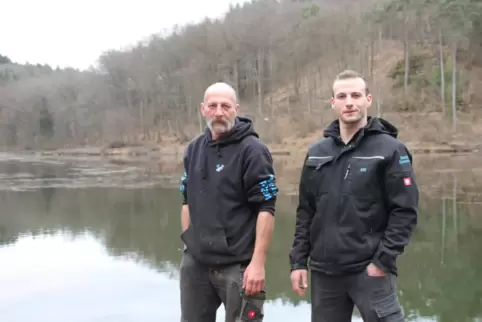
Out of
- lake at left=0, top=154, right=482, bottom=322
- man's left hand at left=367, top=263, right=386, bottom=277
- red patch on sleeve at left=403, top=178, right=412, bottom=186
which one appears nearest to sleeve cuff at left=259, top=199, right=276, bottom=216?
man's left hand at left=367, top=263, right=386, bottom=277

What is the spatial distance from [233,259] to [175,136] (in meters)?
52.3

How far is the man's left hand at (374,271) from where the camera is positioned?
2957mm

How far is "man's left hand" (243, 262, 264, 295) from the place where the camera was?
126 inches

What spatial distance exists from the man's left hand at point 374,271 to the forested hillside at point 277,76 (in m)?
30.2

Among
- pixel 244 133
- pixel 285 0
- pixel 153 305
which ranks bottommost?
pixel 153 305

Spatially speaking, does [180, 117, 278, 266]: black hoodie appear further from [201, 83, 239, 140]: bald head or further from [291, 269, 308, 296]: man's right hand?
[291, 269, 308, 296]: man's right hand

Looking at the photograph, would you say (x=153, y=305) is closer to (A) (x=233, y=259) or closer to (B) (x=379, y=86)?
(A) (x=233, y=259)

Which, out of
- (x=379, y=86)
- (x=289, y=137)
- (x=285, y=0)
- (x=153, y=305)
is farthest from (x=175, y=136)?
(x=153, y=305)

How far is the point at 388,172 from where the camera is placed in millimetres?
2959

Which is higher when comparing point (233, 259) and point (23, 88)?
point (23, 88)

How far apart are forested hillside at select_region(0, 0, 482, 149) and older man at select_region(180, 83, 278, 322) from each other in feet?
98.5

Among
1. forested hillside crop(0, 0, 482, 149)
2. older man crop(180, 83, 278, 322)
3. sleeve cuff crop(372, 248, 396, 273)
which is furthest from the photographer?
forested hillside crop(0, 0, 482, 149)

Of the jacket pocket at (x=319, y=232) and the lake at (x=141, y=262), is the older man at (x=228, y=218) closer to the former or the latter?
the jacket pocket at (x=319, y=232)

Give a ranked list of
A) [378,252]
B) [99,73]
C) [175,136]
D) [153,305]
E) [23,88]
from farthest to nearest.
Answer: [23,88] < [99,73] < [175,136] < [153,305] < [378,252]
